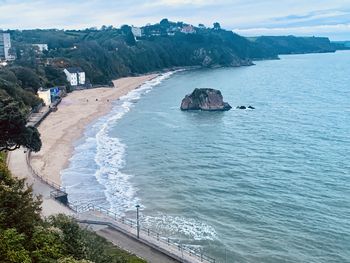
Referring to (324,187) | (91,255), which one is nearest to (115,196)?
(324,187)

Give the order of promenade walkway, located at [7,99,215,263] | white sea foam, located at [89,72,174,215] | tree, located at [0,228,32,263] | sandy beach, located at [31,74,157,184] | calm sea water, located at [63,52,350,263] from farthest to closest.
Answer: sandy beach, located at [31,74,157,184] < white sea foam, located at [89,72,174,215] < calm sea water, located at [63,52,350,263] < promenade walkway, located at [7,99,215,263] < tree, located at [0,228,32,263]

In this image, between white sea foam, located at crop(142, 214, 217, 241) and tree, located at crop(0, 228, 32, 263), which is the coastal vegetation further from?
tree, located at crop(0, 228, 32, 263)

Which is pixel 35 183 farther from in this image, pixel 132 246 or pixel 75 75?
pixel 75 75

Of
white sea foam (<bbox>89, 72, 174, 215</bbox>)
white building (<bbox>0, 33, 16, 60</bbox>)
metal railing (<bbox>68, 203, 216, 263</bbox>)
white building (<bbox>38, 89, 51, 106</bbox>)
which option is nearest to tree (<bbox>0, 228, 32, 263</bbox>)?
metal railing (<bbox>68, 203, 216, 263</bbox>)

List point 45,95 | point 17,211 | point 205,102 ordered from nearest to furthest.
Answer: point 17,211 → point 205,102 → point 45,95

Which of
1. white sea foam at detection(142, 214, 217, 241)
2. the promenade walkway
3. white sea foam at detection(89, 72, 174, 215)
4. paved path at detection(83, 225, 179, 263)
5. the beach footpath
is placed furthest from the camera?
white sea foam at detection(89, 72, 174, 215)

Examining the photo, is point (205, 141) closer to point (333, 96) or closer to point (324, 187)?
point (324, 187)

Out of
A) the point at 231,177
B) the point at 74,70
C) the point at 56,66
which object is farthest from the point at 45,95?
the point at 231,177

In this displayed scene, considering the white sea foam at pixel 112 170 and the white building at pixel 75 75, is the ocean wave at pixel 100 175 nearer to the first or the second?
the white sea foam at pixel 112 170
